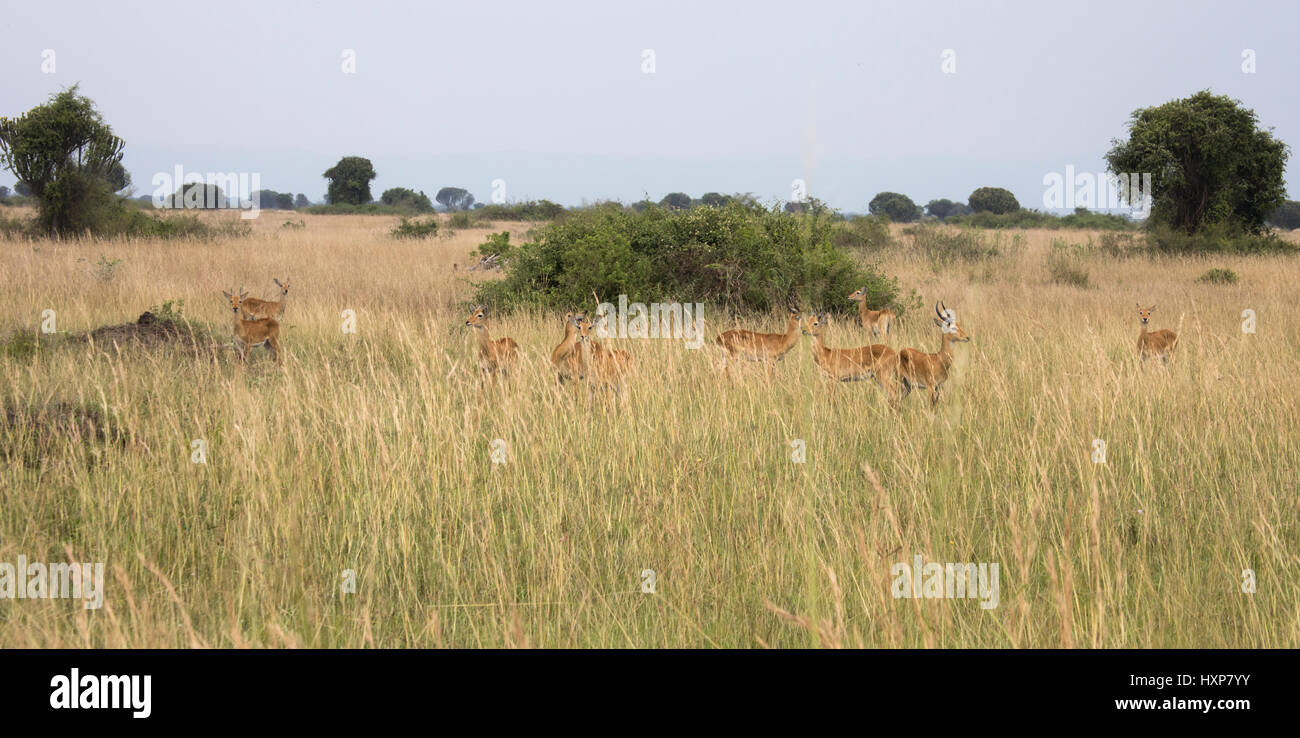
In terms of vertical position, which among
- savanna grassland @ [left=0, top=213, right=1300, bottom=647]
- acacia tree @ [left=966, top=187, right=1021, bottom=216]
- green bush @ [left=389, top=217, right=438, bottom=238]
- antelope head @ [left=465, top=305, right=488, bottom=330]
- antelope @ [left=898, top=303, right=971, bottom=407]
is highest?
acacia tree @ [left=966, top=187, right=1021, bottom=216]

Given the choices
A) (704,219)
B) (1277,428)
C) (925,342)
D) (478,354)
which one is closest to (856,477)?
(1277,428)

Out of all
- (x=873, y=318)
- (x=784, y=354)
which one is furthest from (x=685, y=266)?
(x=784, y=354)

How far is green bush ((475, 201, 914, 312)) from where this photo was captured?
1184 cm

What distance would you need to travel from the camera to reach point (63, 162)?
79.5ft

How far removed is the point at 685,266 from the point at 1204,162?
72.3ft

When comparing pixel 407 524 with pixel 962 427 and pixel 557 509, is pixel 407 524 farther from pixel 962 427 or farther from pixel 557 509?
pixel 962 427

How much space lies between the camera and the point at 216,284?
14461mm

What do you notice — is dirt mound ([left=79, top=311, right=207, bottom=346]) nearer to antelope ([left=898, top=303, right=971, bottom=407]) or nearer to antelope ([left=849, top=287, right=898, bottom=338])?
antelope ([left=898, top=303, right=971, bottom=407])

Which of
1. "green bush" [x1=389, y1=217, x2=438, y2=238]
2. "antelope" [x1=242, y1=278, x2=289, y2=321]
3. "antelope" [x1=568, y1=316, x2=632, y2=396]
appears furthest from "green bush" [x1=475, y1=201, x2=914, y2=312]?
"green bush" [x1=389, y1=217, x2=438, y2=238]

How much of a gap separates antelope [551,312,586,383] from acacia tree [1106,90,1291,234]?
82.7 ft

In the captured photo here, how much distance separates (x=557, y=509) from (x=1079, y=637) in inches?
92.9

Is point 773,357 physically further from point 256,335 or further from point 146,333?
point 146,333

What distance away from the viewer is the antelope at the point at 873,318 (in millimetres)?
10578

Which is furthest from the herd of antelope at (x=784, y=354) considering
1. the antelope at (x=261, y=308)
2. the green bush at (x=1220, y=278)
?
the green bush at (x=1220, y=278)
